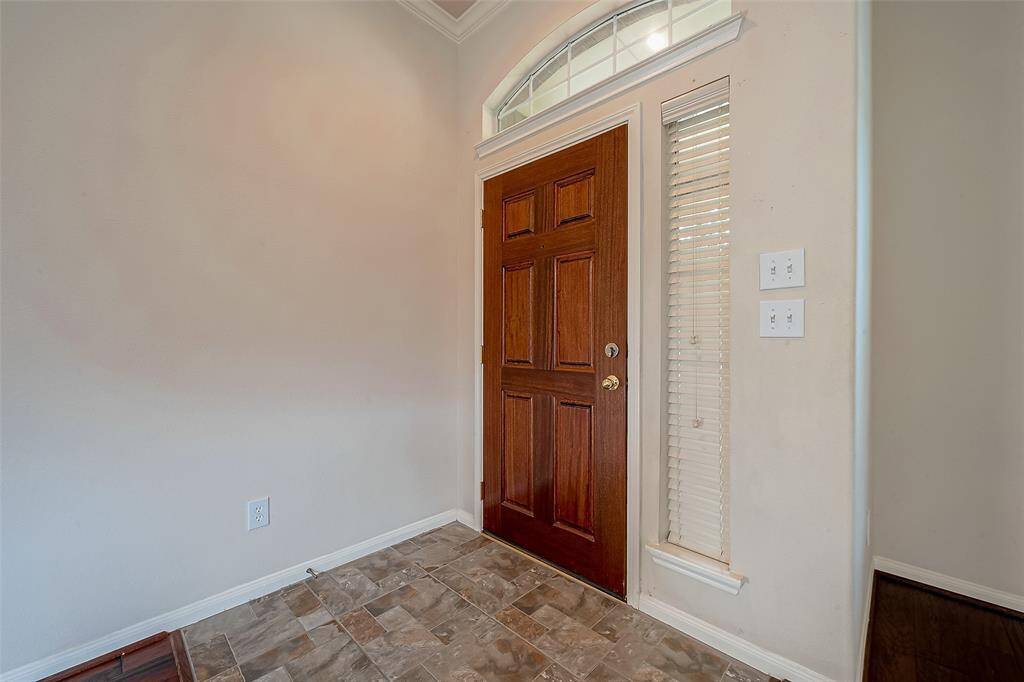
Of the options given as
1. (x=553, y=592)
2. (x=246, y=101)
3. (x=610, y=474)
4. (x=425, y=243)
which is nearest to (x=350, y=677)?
(x=553, y=592)

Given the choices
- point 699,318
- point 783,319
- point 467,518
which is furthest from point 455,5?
point 467,518

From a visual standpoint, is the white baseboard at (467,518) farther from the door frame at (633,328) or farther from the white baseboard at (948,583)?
the white baseboard at (948,583)

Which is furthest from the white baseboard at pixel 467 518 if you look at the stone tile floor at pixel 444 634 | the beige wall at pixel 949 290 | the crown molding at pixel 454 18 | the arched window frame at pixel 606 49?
the crown molding at pixel 454 18

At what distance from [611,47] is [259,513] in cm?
267

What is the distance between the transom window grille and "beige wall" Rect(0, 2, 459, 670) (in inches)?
26.3

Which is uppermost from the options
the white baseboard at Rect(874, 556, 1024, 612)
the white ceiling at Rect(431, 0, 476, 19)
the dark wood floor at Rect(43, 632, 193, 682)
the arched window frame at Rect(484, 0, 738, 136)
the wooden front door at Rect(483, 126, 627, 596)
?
the white ceiling at Rect(431, 0, 476, 19)

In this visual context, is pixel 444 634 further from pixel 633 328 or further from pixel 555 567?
pixel 633 328

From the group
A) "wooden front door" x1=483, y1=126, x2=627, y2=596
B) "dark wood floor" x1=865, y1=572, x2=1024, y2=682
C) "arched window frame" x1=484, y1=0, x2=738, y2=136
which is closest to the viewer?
"dark wood floor" x1=865, y1=572, x2=1024, y2=682

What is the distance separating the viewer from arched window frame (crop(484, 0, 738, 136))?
173 cm

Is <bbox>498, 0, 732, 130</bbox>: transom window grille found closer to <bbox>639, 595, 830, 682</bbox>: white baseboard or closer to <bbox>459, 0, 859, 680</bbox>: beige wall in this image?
<bbox>459, 0, 859, 680</bbox>: beige wall

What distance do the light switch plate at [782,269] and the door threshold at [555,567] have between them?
1.41 m

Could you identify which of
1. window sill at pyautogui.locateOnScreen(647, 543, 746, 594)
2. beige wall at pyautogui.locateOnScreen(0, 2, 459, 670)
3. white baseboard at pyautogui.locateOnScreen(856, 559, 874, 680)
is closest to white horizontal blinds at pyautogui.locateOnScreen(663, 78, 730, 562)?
window sill at pyautogui.locateOnScreen(647, 543, 746, 594)

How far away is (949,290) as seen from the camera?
1.94m

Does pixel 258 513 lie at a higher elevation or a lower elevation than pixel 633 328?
lower
